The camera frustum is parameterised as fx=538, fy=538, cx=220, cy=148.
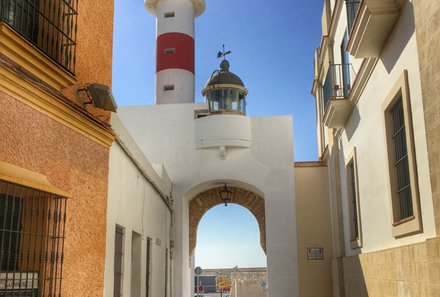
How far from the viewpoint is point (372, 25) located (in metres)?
7.10

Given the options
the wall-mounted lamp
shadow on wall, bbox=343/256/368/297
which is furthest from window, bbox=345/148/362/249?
the wall-mounted lamp

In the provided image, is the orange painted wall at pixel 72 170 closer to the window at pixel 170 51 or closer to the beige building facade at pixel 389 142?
the beige building facade at pixel 389 142

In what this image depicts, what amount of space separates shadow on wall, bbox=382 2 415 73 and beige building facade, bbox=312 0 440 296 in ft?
0.04

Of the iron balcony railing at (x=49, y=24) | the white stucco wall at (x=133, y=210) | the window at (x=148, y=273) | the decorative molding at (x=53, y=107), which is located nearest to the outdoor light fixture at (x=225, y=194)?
the white stucco wall at (x=133, y=210)

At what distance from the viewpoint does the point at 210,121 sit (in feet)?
52.7

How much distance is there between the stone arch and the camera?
1903cm

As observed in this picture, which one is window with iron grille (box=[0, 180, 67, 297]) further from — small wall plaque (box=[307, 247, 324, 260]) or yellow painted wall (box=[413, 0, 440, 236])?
small wall plaque (box=[307, 247, 324, 260])

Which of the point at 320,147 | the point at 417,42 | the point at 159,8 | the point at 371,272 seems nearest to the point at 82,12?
the point at 417,42

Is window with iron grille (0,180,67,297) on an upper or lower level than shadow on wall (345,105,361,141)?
lower

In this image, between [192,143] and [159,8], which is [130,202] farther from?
[159,8]

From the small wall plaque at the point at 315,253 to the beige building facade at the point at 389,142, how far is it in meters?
2.61

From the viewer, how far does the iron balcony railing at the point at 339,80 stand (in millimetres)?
10981

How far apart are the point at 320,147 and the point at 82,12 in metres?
11.6

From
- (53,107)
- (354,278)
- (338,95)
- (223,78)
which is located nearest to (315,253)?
(354,278)
